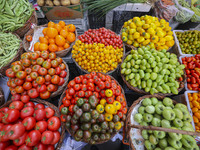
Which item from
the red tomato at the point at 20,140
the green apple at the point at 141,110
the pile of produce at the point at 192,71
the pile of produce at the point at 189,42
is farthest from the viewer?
the pile of produce at the point at 189,42

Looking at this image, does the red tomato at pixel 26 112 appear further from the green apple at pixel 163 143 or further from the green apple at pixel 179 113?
the green apple at pixel 179 113

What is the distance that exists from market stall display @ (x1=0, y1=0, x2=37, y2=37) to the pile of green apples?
10.1ft

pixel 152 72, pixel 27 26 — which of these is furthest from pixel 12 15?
pixel 152 72

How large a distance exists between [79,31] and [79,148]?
9.64ft

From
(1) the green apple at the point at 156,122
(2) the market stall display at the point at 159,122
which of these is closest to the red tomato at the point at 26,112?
(2) the market stall display at the point at 159,122

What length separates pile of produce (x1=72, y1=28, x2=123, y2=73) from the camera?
6.54ft

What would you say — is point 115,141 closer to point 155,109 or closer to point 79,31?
point 155,109

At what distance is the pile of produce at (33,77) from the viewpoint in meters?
1.75

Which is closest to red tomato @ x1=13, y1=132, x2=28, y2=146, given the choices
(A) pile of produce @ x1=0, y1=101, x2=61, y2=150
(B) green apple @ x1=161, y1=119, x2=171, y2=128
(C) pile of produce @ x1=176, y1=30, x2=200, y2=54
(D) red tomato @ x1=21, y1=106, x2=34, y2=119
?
(A) pile of produce @ x1=0, y1=101, x2=61, y2=150

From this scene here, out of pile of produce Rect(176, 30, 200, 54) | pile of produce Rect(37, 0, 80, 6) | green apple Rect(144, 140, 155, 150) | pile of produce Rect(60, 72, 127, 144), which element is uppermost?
pile of produce Rect(37, 0, 80, 6)

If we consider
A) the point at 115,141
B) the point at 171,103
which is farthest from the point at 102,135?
the point at 171,103

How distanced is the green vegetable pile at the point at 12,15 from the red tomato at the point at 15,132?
220 cm

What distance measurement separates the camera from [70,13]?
9.14 feet

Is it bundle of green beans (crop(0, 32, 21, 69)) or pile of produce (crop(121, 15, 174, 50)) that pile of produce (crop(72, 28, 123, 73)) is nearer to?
pile of produce (crop(121, 15, 174, 50))
